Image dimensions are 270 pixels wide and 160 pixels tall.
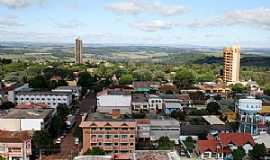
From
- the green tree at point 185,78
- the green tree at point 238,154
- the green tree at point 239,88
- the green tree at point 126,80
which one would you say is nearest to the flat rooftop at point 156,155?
the green tree at point 238,154

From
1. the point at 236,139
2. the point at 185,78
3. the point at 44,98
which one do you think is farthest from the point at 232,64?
the point at 236,139

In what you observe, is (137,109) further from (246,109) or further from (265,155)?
(265,155)

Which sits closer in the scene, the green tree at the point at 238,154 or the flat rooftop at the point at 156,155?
the flat rooftop at the point at 156,155

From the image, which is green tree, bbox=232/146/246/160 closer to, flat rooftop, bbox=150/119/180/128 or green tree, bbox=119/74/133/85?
flat rooftop, bbox=150/119/180/128

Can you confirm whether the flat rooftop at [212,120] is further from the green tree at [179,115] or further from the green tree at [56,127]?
the green tree at [56,127]

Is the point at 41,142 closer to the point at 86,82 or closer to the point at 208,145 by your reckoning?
the point at 208,145

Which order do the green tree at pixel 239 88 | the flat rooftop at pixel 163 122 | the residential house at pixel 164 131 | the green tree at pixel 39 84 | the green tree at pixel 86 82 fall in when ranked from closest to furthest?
the residential house at pixel 164 131 → the flat rooftop at pixel 163 122 → the green tree at pixel 39 84 → the green tree at pixel 239 88 → the green tree at pixel 86 82

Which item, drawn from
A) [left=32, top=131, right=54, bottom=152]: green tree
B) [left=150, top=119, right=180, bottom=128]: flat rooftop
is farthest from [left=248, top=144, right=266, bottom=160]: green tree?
[left=32, top=131, right=54, bottom=152]: green tree
